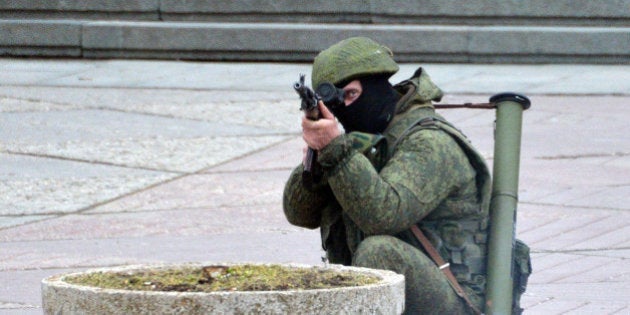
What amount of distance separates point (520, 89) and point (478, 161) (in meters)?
7.10

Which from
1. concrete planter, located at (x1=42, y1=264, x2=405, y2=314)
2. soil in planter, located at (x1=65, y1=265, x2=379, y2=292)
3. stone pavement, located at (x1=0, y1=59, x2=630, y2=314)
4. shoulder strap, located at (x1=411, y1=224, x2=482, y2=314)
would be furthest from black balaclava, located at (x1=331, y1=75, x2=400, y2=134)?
stone pavement, located at (x1=0, y1=59, x2=630, y2=314)

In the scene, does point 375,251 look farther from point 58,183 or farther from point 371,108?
point 58,183

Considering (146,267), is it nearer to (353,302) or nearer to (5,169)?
(353,302)

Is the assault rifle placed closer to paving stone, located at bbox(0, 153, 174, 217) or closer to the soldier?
the soldier

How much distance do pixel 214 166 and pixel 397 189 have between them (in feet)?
16.4

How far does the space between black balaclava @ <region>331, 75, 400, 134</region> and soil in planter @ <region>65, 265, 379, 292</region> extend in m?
0.90

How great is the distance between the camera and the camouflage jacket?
4281 millimetres

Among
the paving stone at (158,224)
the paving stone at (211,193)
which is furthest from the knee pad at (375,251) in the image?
the paving stone at (211,193)

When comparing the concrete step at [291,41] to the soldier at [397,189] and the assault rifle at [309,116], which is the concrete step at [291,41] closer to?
the soldier at [397,189]

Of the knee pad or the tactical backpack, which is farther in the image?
the tactical backpack

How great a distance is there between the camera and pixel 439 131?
14.9ft

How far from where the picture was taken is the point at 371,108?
4562mm

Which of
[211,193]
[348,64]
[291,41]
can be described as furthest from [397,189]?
[291,41]

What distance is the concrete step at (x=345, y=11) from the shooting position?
13.2m
